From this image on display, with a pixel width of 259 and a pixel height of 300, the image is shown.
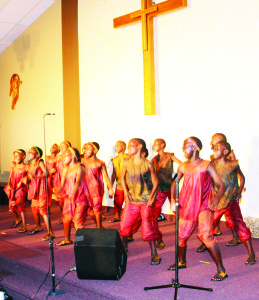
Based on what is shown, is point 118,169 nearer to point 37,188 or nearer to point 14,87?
point 37,188

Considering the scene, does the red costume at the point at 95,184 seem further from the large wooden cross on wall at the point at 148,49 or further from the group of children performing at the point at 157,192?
the large wooden cross on wall at the point at 148,49

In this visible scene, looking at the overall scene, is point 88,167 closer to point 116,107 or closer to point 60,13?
point 116,107

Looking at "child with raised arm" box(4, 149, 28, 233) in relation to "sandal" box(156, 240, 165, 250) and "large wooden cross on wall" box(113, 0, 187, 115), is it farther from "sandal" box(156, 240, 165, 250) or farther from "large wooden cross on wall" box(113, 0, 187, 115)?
"sandal" box(156, 240, 165, 250)

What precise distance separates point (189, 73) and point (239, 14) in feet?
4.60

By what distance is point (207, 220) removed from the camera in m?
4.84

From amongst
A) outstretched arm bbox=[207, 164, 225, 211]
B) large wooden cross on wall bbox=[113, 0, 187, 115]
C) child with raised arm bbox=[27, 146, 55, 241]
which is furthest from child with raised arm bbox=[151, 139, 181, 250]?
outstretched arm bbox=[207, 164, 225, 211]

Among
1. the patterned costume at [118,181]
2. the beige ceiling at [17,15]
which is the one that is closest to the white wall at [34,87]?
the beige ceiling at [17,15]

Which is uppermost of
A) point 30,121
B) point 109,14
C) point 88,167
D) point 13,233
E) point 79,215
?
point 109,14

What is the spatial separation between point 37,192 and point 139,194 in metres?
2.74

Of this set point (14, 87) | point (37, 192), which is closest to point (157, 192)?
point (37, 192)

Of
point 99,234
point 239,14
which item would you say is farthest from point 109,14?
point 99,234

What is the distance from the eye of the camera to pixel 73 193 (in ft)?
21.6

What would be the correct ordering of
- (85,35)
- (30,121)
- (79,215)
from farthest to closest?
(30,121)
(85,35)
(79,215)

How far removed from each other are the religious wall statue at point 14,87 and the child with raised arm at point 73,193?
302 inches
